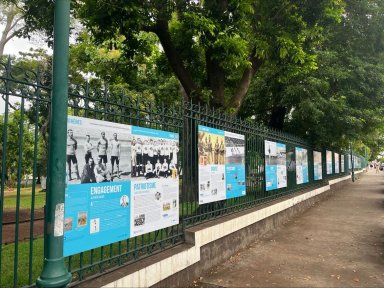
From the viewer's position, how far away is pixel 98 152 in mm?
3895

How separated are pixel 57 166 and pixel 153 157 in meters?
2.36

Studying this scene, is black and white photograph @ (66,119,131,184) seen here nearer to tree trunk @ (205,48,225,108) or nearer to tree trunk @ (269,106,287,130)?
tree trunk @ (205,48,225,108)

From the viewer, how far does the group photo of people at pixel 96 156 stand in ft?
11.7

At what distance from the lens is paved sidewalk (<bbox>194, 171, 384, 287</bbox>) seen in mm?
5469

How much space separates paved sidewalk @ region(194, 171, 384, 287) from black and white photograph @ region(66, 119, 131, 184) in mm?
2484

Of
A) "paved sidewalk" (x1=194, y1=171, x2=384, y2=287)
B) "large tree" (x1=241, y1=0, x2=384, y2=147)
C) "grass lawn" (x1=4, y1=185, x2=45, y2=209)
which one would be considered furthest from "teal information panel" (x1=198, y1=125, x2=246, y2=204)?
"grass lawn" (x1=4, y1=185, x2=45, y2=209)

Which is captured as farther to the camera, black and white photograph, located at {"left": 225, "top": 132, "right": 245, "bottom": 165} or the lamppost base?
black and white photograph, located at {"left": 225, "top": 132, "right": 245, "bottom": 165}

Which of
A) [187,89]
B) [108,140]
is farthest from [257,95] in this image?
[108,140]

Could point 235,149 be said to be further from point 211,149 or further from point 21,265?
point 21,265

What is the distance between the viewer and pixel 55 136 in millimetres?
2627

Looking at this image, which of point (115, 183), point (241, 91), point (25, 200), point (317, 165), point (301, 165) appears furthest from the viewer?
point (25, 200)

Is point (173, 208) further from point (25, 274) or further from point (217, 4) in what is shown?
point (217, 4)

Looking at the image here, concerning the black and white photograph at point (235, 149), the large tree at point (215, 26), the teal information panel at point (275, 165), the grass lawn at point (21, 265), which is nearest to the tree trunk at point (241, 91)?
the large tree at point (215, 26)

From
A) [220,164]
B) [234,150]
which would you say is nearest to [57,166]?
[220,164]
